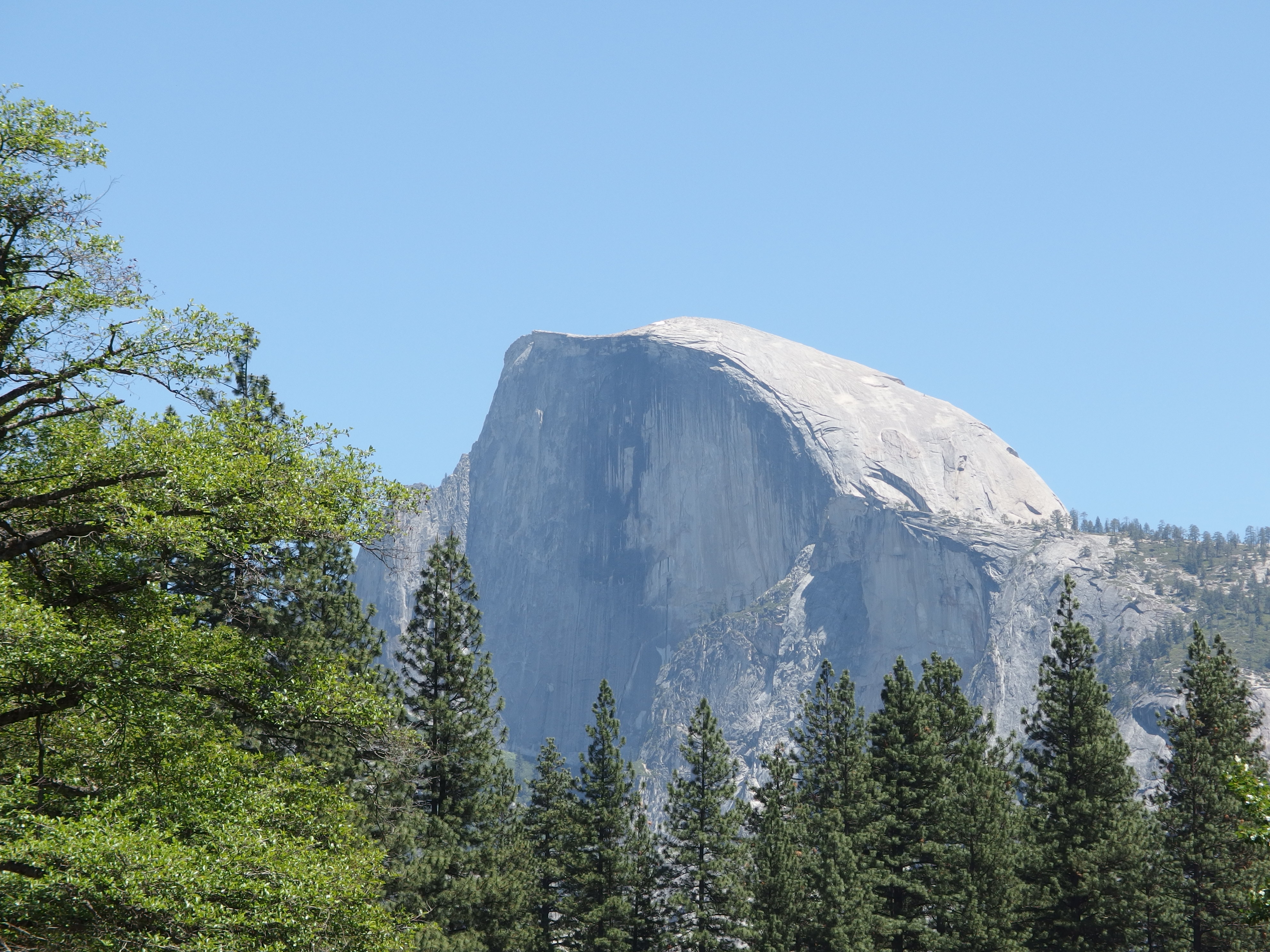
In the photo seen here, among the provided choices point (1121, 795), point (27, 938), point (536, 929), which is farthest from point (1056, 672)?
point (27, 938)

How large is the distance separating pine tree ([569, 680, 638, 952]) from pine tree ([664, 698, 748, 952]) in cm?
245

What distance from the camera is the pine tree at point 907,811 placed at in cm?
5362

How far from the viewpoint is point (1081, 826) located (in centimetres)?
5431

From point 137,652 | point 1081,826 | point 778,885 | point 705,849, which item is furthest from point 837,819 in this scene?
point 137,652

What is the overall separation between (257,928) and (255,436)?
8.13m

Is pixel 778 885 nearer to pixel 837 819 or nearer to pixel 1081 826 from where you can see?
pixel 837 819

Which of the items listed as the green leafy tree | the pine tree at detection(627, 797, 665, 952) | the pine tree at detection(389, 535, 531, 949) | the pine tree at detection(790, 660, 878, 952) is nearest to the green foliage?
the green leafy tree

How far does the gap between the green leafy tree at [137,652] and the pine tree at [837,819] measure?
110 ft

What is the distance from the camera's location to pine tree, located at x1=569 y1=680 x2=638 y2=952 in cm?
5397

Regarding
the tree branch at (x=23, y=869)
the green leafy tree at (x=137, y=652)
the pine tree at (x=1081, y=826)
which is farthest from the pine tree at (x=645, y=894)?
the tree branch at (x=23, y=869)

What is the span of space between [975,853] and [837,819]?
624 cm

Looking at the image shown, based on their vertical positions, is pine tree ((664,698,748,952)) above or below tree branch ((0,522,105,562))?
below

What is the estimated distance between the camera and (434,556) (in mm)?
54188

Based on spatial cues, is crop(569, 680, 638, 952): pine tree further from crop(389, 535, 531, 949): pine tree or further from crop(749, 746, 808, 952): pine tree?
crop(749, 746, 808, 952): pine tree
